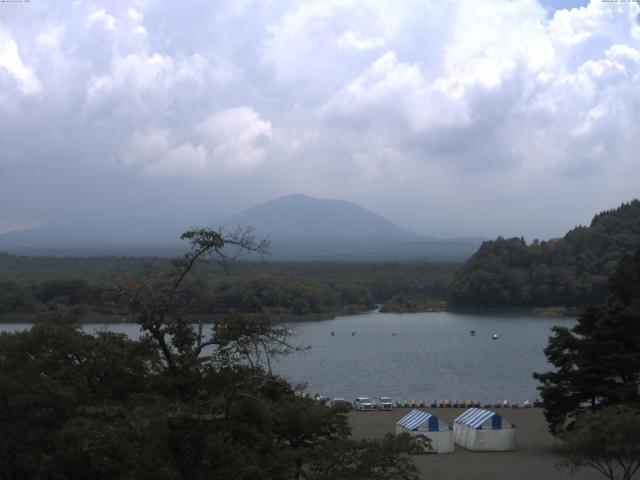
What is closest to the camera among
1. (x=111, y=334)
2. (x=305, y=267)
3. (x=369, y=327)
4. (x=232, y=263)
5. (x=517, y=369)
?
(x=232, y=263)

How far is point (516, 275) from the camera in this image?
52.4 m

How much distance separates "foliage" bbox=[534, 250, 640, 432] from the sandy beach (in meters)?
0.72

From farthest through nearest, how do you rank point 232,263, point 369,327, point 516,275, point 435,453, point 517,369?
point 516,275, point 369,327, point 517,369, point 435,453, point 232,263

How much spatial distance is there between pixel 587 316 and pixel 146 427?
10.8m

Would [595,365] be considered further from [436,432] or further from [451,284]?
[451,284]

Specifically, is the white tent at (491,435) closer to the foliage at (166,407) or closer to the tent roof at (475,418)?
the tent roof at (475,418)

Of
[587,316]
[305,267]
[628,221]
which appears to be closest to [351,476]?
[587,316]

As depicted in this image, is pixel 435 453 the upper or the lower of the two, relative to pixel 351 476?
lower

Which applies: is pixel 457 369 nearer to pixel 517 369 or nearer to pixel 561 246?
pixel 517 369

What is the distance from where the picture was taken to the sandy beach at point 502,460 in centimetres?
1232

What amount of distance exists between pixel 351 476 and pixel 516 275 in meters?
47.7

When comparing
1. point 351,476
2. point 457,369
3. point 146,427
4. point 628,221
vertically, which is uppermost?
point 628,221

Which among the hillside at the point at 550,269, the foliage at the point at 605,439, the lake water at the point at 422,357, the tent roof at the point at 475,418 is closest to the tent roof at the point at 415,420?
the tent roof at the point at 475,418

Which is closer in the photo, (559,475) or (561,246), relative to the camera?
(559,475)
